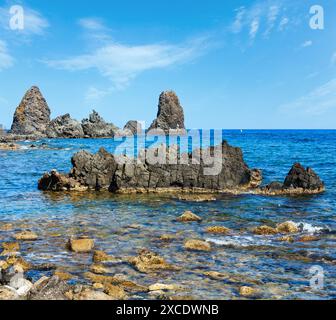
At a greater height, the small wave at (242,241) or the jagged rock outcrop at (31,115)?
the jagged rock outcrop at (31,115)

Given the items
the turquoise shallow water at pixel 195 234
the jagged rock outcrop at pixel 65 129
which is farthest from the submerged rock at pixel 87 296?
the jagged rock outcrop at pixel 65 129

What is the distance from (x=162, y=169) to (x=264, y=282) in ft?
69.8

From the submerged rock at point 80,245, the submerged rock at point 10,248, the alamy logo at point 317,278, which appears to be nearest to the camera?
the alamy logo at point 317,278

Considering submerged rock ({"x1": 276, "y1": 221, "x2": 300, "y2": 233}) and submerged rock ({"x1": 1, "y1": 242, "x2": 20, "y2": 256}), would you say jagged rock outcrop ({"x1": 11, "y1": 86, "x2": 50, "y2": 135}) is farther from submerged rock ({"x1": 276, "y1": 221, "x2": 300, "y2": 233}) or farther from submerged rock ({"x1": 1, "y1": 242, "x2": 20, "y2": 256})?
submerged rock ({"x1": 276, "y1": 221, "x2": 300, "y2": 233})

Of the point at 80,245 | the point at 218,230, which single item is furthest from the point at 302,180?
the point at 80,245

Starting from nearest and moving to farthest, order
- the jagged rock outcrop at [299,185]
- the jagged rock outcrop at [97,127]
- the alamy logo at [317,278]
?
the alamy logo at [317,278] < the jagged rock outcrop at [299,185] < the jagged rock outcrop at [97,127]

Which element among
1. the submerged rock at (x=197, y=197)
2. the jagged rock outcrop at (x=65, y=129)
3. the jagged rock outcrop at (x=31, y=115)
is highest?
the jagged rock outcrop at (x=31, y=115)

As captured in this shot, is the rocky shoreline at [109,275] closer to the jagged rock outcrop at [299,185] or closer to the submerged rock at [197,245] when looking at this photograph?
the submerged rock at [197,245]

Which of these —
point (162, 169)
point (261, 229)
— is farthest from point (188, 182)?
point (261, 229)

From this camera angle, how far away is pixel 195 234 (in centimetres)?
1838

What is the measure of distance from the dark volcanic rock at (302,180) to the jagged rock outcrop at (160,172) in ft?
11.7

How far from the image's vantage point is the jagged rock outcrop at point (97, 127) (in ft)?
523
